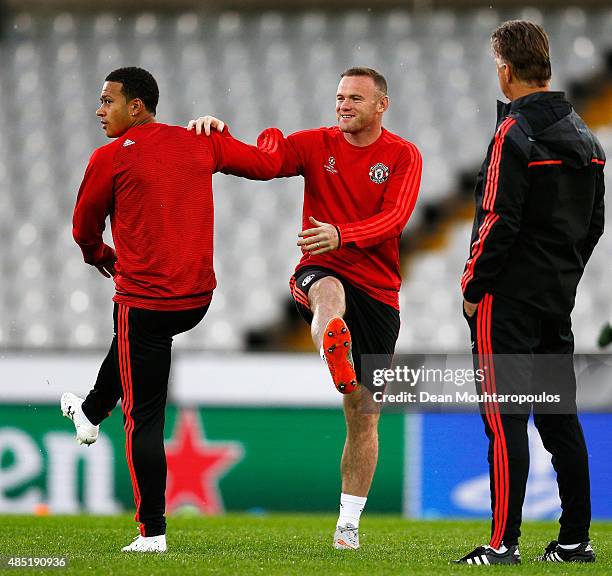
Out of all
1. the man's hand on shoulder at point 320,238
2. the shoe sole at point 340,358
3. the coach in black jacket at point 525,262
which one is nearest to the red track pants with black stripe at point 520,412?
the coach in black jacket at point 525,262

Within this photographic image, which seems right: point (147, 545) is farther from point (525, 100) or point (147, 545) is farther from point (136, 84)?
point (525, 100)

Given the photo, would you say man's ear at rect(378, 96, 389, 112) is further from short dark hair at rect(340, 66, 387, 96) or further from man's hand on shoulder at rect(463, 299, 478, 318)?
man's hand on shoulder at rect(463, 299, 478, 318)

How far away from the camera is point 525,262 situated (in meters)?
3.95

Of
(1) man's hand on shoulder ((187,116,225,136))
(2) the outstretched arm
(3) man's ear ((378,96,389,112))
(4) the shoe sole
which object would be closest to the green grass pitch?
(4) the shoe sole

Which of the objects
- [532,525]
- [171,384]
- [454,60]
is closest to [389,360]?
[532,525]

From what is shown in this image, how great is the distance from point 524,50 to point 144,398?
6.14 ft

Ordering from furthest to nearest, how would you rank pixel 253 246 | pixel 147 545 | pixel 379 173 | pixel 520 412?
pixel 253 246 < pixel 379 173 < pixel 147 545 < pixel 520 412

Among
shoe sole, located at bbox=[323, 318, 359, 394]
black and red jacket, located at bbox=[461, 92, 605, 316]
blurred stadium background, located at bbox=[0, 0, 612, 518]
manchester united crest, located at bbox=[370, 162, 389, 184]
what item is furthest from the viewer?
blurred stadium background, located at bbox=[0, 0, 612, 518]

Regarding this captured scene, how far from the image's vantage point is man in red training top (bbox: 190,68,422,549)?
4559 millimetres

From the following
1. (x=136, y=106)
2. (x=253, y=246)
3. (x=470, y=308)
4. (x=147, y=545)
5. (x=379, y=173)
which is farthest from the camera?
(x=253, y=246)

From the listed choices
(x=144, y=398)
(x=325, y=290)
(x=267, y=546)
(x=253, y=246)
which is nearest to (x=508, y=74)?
(x=325, y=290)

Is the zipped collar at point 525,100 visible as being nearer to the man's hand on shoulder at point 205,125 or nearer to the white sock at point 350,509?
the man's hand on shoulder at point 205,125

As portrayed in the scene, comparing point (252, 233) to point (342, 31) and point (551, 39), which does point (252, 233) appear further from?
point (551, 39)

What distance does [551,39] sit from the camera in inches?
392
